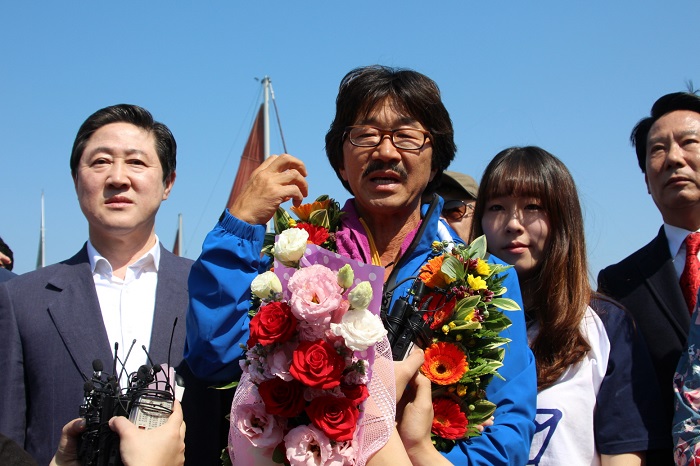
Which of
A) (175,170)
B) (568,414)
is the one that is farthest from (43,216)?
(568,414)

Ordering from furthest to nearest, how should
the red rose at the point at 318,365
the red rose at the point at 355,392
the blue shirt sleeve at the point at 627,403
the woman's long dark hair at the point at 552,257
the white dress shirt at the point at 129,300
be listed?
1. the white dress shirt at the point at 129,300
2. the woman's long dark hair at the point at 552,257
3. the blue shirt sleeve at the point at 627,403
4. the red rose at the point at 355,392
5. the red rose at the point at 318,365

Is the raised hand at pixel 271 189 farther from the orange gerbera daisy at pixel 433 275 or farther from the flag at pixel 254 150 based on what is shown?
the flag at pixel 254 150

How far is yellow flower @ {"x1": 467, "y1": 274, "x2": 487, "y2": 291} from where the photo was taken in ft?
9.78

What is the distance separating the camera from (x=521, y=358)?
119 inches

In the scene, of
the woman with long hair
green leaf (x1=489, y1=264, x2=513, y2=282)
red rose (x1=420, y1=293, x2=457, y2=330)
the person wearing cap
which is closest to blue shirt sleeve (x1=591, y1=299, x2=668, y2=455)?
the woman with long hair

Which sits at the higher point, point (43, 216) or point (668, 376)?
point (43, 216)

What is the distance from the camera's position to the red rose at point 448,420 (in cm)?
276

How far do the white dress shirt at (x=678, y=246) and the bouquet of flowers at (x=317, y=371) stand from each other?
2301 millimetres

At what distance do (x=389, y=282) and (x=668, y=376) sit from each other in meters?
1.60

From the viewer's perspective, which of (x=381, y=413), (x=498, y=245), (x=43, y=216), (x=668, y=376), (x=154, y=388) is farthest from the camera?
(x=43, y=216)

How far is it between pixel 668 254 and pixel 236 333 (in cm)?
254

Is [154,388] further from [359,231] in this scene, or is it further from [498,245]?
[498,245]

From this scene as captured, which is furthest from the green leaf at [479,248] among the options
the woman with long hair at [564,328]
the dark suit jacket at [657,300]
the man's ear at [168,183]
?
the man's ear at [168,183]

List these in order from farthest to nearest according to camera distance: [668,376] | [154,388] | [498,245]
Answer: [498,245], [668,376], [154,388]
